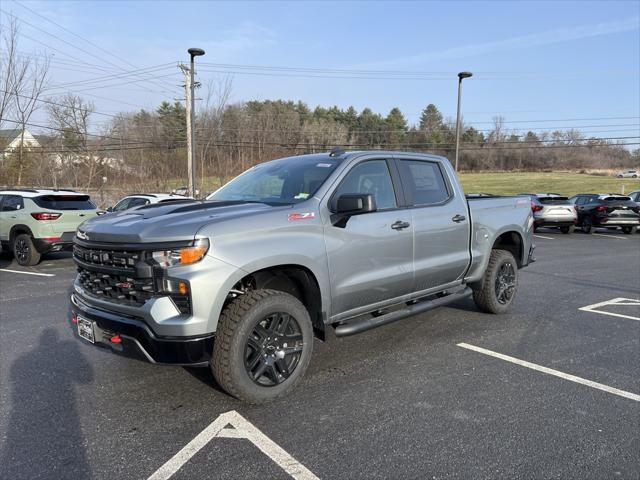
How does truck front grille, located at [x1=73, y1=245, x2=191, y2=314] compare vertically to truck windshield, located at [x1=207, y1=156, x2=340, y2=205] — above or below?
below

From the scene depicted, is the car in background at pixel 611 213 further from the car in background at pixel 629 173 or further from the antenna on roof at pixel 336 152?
the car in background at pixel 629 173

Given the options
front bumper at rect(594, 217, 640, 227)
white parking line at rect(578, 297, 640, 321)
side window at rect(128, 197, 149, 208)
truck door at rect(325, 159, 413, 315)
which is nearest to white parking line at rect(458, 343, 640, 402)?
truck door at rect(325, 159, 413, 315)

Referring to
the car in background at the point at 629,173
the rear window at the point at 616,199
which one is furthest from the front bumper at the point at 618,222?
the car in background at the point at 629,173

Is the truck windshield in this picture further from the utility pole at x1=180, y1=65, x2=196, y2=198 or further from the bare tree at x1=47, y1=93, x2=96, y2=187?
the bare tree at x1=47, y1=93, x2=96, y2=187

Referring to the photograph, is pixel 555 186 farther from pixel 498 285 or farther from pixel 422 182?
pixel 422 182

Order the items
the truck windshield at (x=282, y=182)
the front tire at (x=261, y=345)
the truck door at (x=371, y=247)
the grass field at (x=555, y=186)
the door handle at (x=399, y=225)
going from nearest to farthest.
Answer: the front tire at (x=261, y=345), the truck door at (x=371, y=247), the truck windshield at (x=282, y=182), the door handle at (x=399, y=225), the grass field at (x=555, y=186)

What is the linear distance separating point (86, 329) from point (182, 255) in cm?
109

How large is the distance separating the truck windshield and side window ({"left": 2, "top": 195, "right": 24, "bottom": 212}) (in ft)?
24.7

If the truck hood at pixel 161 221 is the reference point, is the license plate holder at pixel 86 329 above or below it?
below

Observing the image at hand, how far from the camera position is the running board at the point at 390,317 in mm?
3824

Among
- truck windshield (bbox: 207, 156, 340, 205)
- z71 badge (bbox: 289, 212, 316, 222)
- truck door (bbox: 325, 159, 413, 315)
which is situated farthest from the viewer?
truck windshield (bbox: 207, 156, 340, 205)

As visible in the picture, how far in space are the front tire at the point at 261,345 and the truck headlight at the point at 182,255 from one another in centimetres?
49

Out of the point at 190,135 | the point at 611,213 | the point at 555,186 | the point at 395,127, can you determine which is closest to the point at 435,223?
the point at 611,213

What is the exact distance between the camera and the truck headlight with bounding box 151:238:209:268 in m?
2.98
